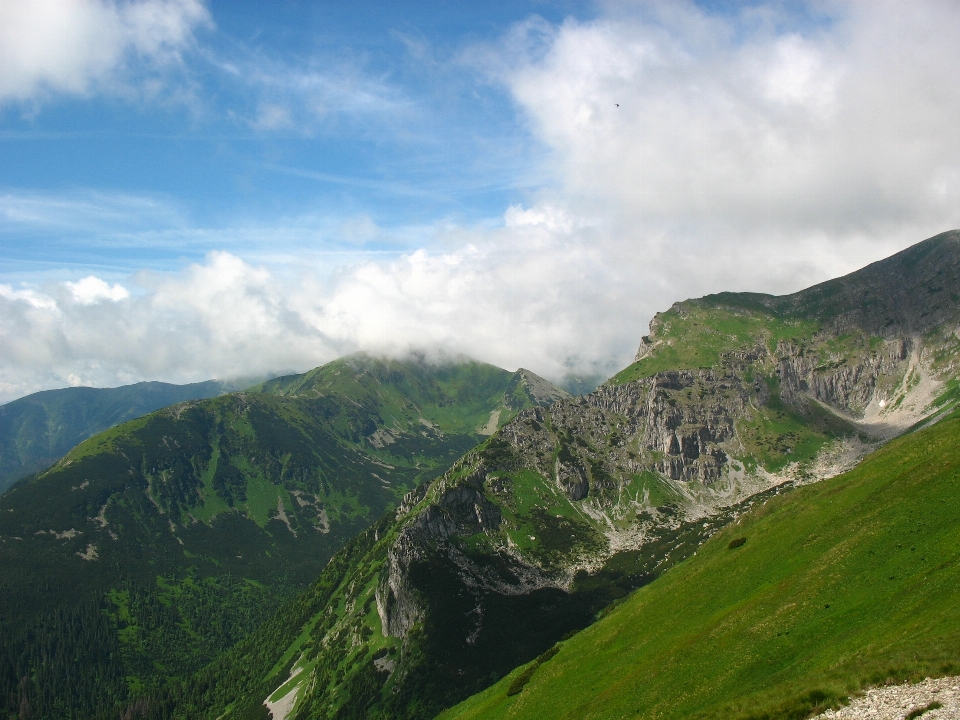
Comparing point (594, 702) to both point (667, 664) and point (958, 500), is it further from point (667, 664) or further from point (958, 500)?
point (958, 500)

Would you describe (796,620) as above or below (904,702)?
below

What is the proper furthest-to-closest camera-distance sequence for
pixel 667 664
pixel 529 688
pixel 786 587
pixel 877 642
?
1. pixel 529 688
2. pixel 786 587
3. pixel 667 664
4. pixel 877 642

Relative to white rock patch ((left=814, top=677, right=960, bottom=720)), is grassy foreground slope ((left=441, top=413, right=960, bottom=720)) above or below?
below

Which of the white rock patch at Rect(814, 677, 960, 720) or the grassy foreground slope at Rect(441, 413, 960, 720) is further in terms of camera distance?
the grassy foreground slope at Rect(441, 413, 960, 720)

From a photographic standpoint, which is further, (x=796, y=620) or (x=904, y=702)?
(x=796, y=620)

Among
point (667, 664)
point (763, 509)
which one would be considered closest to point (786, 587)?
point (667, 664)

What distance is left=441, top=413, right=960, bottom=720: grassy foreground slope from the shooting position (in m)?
49.4

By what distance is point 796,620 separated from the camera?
6669cm

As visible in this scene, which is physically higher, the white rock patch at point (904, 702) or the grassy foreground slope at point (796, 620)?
the white rock patch at point (904, 702)

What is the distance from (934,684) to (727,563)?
238 ft

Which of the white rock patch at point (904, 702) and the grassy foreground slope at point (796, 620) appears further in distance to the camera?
the grassy foreground slope at point (796, 620)

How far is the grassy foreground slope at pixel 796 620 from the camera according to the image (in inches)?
1945

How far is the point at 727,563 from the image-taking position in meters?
108

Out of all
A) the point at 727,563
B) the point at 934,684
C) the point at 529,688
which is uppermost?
the point at 934,684
